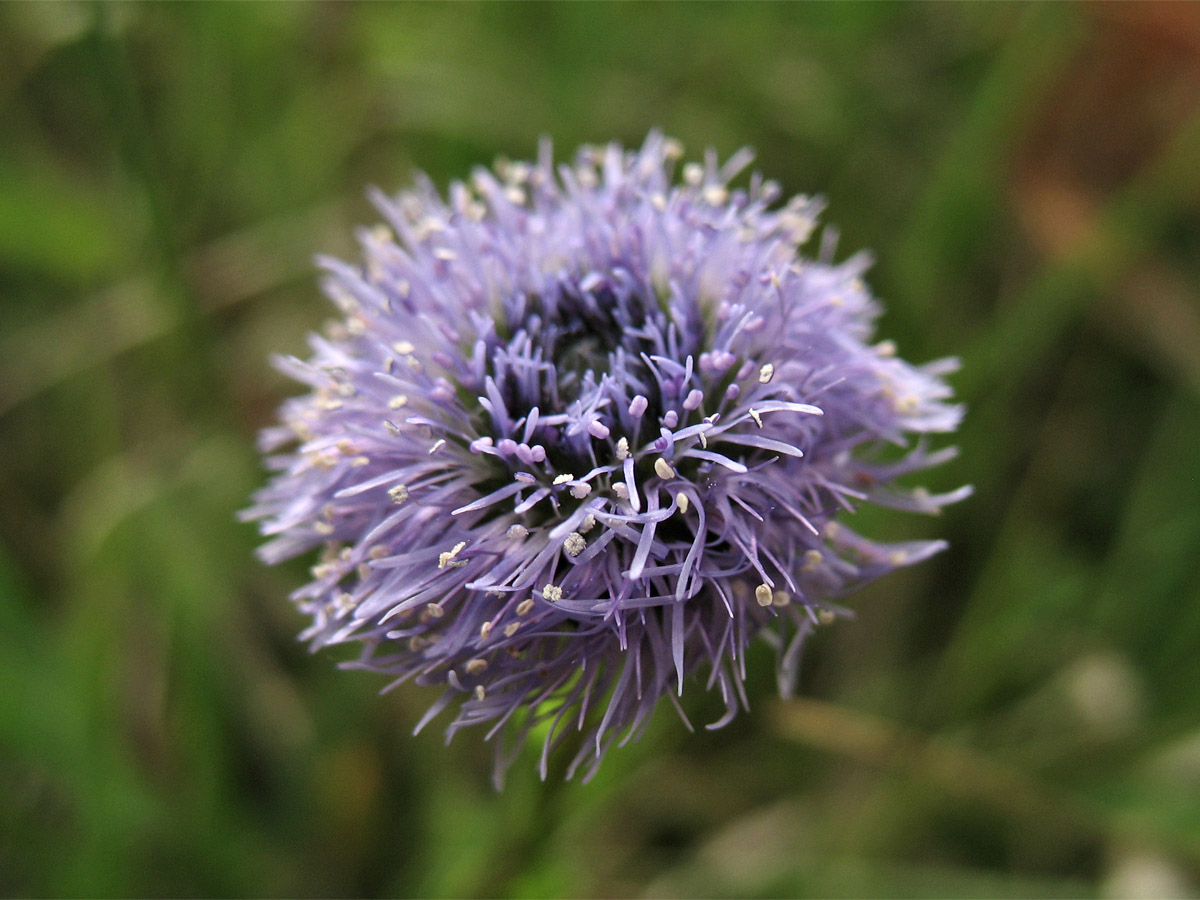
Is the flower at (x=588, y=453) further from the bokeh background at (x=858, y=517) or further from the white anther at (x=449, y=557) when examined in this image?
the bokeh background at (x=858, y=517)

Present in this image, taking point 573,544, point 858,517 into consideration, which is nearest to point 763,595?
point 573,544

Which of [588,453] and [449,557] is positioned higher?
[588,453]

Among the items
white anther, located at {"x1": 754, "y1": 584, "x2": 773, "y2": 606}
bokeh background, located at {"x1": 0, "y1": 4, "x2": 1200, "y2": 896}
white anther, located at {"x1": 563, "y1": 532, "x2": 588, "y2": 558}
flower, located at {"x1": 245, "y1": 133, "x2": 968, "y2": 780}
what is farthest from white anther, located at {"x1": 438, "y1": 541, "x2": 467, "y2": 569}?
bokeh background, located at {"x1": 0, "y1": 4, "x2": 1200, "y2": 896}

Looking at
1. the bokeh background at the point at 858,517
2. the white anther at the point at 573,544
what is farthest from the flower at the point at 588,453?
the bokeh background at the point at 858,517

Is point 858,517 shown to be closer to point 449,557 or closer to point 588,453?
point 588,453

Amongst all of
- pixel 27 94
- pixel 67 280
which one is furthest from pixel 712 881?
pixel 27 94

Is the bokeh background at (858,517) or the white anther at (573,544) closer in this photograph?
the white anther at (573,544)
